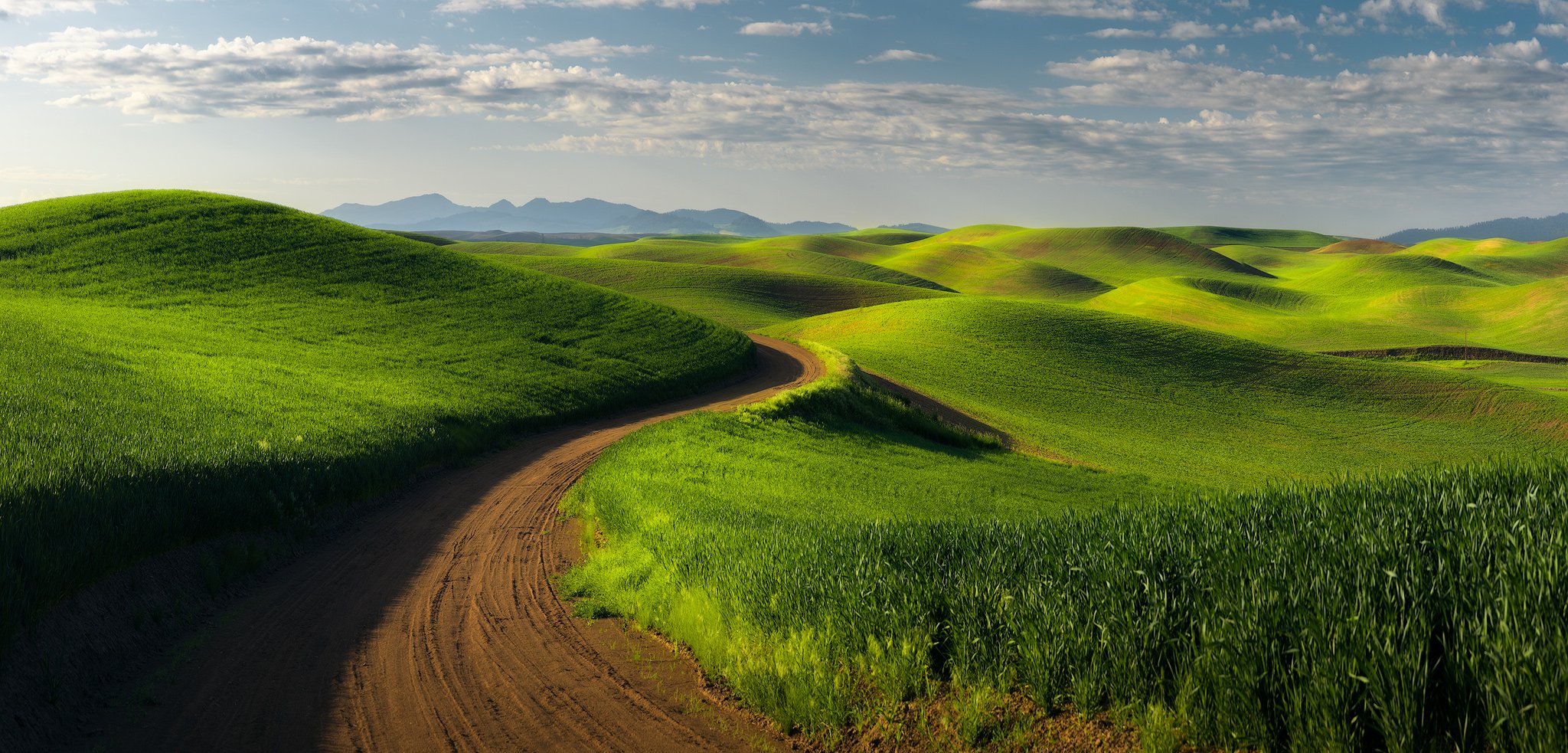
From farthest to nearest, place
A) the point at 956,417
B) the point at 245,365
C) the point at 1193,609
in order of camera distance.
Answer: the point at 956,417, the point at 245,365, the point at 1193,609

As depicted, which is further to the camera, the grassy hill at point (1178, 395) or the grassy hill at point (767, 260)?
the grassy hill at point (767, 260)

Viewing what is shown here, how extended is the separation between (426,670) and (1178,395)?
55.7m

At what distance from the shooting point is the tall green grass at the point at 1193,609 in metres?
5.14

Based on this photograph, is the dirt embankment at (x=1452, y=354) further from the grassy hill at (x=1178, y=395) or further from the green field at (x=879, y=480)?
the green field at (x=879, y=480)

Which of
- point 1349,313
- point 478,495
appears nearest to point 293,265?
point 478,495

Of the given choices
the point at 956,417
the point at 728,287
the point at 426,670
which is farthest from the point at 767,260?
the point at 426,670

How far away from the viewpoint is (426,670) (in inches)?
379

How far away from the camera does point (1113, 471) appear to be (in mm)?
33406

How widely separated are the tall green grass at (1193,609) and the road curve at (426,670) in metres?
0.80

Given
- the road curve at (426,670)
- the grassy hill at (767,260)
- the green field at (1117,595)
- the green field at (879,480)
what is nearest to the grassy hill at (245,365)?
the green field at (879,480)

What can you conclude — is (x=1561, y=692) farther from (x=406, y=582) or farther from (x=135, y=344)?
(x=135, y=344)

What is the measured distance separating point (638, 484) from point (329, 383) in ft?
47.6

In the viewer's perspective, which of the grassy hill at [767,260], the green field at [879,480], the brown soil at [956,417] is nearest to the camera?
the green field at [879,480]

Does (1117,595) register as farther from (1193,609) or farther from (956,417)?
(956,417)
